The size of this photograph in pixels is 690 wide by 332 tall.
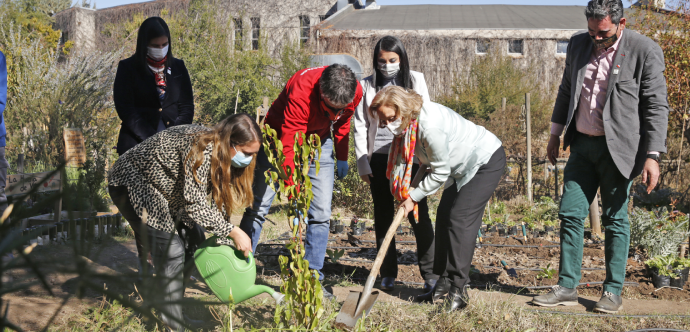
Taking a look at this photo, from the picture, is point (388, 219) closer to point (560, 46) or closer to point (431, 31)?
point (431, 31)

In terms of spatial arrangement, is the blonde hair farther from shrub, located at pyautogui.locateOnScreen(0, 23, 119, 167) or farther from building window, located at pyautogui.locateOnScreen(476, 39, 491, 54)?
building window, located at pyautogui.locateOnScreen(476, 39, 491, 54)

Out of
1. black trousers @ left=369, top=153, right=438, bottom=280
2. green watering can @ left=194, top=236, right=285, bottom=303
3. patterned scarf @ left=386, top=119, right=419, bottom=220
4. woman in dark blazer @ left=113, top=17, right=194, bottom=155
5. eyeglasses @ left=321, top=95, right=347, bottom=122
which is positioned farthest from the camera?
black trousers @ left=369, top=153, right=438, bottom=280

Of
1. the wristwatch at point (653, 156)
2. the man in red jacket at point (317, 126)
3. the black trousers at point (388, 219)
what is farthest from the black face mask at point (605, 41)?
the man in red jacket at point (317, 126)

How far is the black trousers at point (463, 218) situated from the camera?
2.53 m

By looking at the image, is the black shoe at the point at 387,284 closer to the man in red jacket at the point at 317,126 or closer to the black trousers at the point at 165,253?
the man in red jacket at the point at 317,126

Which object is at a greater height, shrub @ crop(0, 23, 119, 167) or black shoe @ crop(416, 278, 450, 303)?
shrub @ crop(0, 23, 119, 167)

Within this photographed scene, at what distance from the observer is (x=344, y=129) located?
9.89 feet

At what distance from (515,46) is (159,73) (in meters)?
15.2

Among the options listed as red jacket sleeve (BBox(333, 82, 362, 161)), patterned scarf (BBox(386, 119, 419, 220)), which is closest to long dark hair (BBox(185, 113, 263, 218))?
→ patterned scarf (BBox(386, 119, 419, 220))

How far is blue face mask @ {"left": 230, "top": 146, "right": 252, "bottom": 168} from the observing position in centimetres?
216

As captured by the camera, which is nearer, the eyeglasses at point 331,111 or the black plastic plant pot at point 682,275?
the eyeglasses at point 331,111

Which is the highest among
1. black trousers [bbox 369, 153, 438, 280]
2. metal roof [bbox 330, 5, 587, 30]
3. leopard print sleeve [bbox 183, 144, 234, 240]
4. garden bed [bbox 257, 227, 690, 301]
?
metal roof [bbox 330, 5, 587, 30]

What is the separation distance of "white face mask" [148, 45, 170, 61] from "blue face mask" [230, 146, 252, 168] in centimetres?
102

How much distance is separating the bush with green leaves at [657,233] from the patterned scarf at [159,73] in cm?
368
